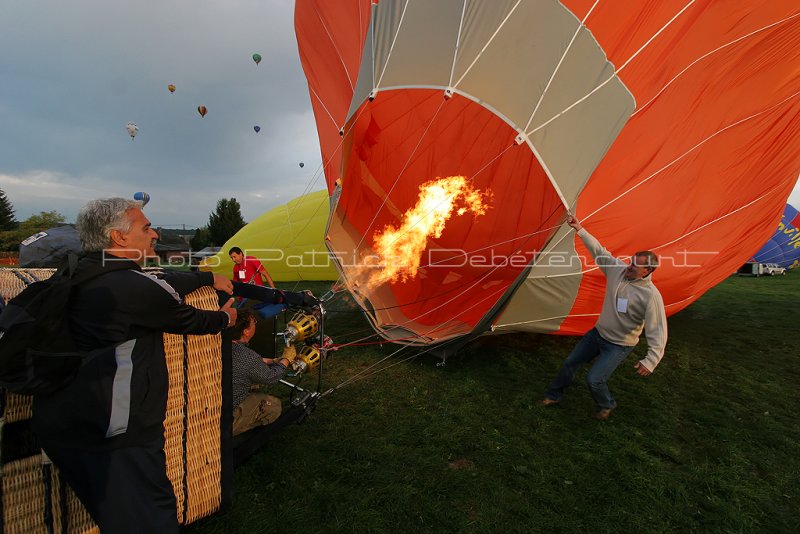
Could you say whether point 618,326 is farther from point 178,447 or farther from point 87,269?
point 87,269

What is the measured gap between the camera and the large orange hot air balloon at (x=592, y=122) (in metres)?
3.43

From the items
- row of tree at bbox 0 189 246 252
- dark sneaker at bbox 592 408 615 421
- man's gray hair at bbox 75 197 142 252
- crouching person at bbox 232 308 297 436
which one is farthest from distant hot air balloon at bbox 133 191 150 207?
row of tree at bbox 0 189 246 252

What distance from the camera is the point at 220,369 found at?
6.39 ft

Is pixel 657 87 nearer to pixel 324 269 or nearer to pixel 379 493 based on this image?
pixel 379 493

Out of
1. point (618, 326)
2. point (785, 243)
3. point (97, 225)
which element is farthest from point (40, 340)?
point (785, 243)

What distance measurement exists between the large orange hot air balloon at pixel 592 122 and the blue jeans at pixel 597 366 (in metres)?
0.63

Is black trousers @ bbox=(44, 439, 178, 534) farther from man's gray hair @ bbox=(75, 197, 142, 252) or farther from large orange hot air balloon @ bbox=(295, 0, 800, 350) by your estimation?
large orange hot air balloon @ bbox=(295, 0, 800, 350)

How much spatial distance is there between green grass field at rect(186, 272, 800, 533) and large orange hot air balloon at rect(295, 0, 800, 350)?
0.69 metres

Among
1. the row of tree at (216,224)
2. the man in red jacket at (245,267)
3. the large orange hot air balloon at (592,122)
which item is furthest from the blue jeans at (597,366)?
the row of tree at (216,224)

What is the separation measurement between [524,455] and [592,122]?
2813 millimetres

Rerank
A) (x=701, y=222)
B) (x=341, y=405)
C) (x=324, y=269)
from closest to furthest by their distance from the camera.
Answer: (x=341, y=405)
(x=701, y=222)
(x=324, y=269)

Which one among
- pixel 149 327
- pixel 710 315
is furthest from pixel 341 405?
pixel 710 315

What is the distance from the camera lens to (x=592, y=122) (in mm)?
3455

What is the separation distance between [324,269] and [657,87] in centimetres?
854
